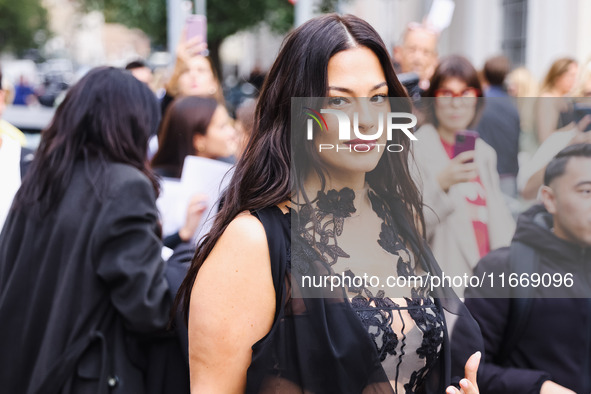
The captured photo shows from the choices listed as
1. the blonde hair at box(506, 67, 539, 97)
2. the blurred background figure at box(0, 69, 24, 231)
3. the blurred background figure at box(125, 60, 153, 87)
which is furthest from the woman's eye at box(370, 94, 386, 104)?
the blonde hair at box(506, 67, 539, 97)

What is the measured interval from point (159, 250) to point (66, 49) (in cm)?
6837

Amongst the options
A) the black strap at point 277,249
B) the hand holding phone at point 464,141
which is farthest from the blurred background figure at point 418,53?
the black strap at point 277,249

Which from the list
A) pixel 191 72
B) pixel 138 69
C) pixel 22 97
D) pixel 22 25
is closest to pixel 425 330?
pixel 191 72

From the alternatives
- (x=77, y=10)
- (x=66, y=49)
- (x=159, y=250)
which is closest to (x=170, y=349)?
(x=159, y=250)

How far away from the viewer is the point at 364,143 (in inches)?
68.5

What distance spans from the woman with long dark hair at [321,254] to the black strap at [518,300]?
0.82 feet

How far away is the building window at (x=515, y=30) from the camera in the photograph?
13508 millimetres

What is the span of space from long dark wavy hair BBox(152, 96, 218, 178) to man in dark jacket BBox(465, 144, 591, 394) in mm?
2546

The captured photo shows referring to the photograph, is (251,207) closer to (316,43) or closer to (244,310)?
(244,310)

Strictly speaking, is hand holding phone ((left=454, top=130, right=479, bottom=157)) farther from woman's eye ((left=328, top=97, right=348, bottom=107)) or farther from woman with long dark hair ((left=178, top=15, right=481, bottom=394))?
woman's eye ((left=328, top=97, right=348, bottom=107))

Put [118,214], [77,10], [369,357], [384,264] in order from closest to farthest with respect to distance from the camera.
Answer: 1. [369,357]
2. [384,264]
3. [118,214]
4. [77,10]

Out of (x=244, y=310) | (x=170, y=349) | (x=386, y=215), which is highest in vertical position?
(x=386, y=215)

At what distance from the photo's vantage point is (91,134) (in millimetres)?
2885

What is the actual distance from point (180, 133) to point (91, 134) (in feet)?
5.01
